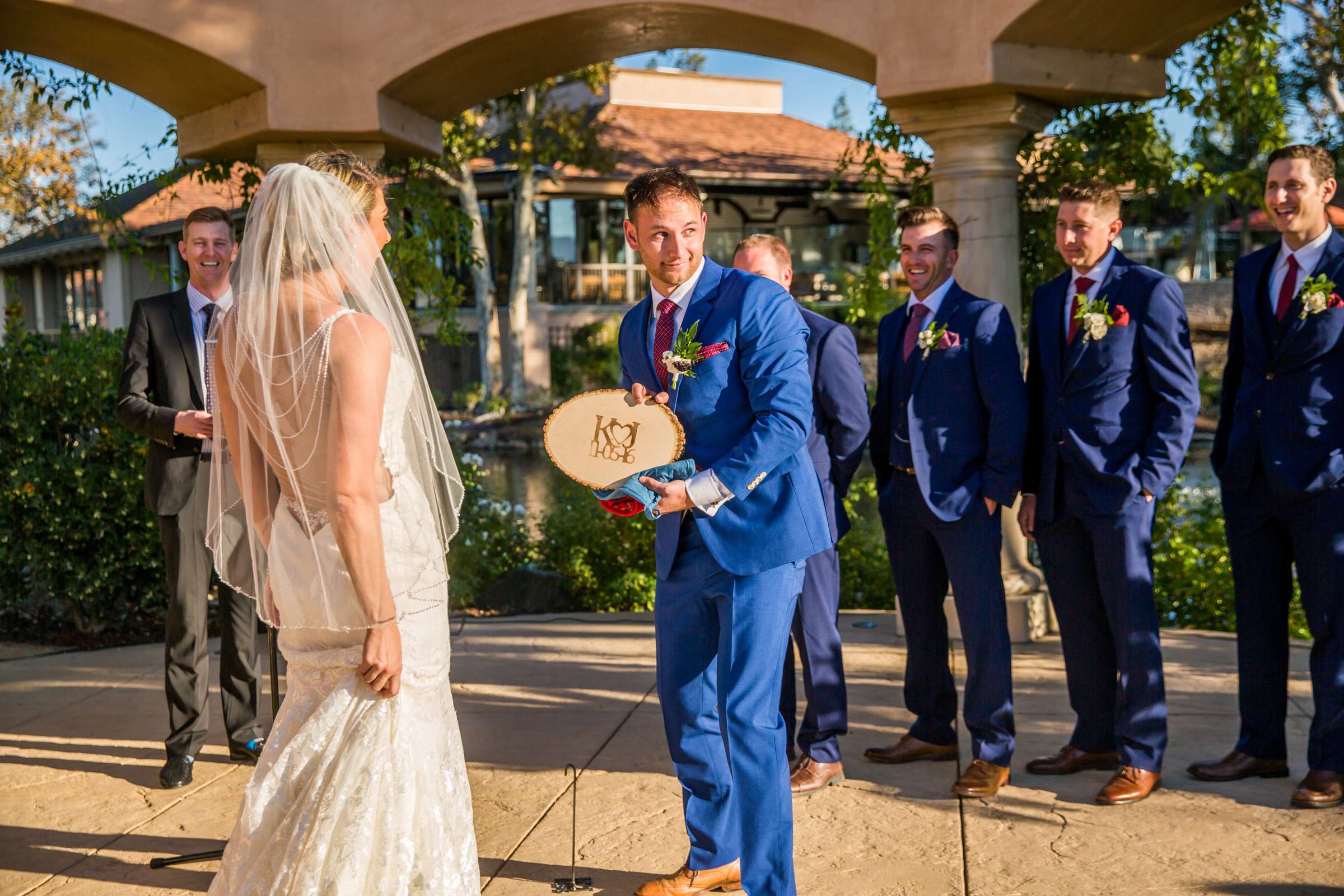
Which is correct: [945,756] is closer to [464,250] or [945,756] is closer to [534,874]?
[534,874]

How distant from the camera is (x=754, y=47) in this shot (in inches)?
259

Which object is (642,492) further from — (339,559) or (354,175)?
(354,175)

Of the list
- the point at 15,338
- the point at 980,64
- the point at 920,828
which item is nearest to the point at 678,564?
the point at 920,828

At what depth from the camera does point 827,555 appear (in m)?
4.60

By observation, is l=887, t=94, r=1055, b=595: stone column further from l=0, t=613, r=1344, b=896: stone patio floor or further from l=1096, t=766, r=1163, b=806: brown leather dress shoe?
l=1096, t=766, r=1163, b=806: brown leather dress shoe

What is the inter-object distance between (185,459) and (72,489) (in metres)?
2.62

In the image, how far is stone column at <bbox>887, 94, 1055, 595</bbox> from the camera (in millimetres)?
6020

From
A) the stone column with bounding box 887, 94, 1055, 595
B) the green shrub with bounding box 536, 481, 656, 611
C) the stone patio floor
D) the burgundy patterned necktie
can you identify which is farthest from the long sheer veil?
the green shrub with bounding box 536, 481, 656, 611

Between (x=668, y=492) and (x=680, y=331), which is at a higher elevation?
(x=680, y=331)

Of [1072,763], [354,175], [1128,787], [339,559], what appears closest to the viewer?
[339,559]

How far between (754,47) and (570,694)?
365 centimetres

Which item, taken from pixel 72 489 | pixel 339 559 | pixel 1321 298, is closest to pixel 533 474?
pixel 72 489

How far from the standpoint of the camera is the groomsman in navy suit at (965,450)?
4.37m

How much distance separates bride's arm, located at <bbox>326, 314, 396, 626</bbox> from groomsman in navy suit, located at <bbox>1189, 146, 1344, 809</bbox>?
3.21m
